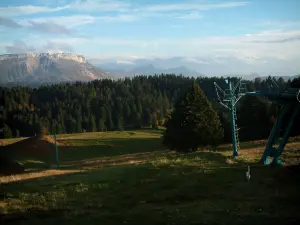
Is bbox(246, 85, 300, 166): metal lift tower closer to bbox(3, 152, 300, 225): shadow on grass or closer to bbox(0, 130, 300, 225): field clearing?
bbox(0, 130, 300, 225): field clearing

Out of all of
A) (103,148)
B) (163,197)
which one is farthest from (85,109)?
(163,197)

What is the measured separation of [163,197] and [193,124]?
115ft

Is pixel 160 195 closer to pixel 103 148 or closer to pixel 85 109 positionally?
pixel 103 148

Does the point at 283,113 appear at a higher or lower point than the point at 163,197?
higher

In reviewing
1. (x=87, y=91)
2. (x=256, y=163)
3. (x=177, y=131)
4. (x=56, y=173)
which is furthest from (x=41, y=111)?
(x=256, y=163)

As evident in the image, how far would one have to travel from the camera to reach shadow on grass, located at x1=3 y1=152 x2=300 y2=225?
18750mm

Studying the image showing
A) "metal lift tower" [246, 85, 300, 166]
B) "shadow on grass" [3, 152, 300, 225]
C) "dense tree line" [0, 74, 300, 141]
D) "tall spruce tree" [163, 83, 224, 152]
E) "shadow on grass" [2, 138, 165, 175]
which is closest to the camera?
"shadow on grass" [3, 152, 300, 225]

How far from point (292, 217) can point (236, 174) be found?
977 centimetres

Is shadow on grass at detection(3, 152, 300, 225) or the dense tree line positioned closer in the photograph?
shadow on grass at detection(3, 152, 300, 225)

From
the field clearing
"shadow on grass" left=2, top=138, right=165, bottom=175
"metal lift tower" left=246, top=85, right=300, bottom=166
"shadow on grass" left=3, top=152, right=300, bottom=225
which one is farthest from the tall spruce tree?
"metal lift tower" left=246, top=85, right=300, bottom=166

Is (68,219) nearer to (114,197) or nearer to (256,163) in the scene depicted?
(114,197)

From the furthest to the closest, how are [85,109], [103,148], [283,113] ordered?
[85,109]
[103,148]
[283,113]

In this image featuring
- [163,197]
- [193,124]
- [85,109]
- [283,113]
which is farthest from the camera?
[85,109]

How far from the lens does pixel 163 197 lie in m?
23.5
